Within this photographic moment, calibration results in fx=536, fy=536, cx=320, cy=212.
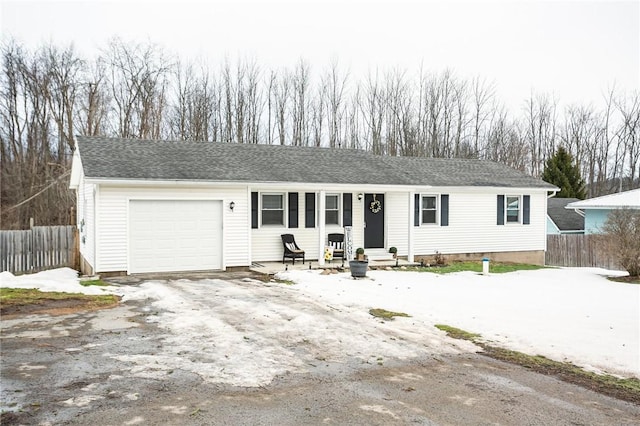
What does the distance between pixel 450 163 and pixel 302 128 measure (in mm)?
14811

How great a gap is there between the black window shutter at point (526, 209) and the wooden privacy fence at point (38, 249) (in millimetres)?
15940

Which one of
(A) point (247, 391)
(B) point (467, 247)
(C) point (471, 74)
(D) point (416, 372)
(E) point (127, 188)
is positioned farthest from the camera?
(C) point (471, 74)

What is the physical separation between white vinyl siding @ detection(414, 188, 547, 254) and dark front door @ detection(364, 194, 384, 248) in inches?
52.9

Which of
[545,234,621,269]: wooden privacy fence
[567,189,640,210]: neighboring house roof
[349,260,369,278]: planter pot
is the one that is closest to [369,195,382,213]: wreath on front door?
[349,260,369,278]: planter pot

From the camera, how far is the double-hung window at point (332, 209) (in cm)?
1752

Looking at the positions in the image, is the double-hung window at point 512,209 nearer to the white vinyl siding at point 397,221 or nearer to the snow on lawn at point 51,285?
the white vinyl siding at point 397,221

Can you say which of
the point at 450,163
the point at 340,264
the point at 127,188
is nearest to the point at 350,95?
the point at 450,163

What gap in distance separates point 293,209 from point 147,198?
15.2 feet

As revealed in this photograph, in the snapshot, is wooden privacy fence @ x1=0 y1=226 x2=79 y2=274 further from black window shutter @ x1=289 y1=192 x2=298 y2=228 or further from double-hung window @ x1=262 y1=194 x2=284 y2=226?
black window shutter @ x1=289 y1=192 x2=298 y2=228

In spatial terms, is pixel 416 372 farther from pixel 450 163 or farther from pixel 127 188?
pixel 450 163

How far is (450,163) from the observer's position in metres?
22.0

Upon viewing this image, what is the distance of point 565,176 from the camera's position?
3444 centimetres

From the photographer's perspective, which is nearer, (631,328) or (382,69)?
(631,328)

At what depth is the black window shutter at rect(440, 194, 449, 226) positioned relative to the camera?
749 inches
